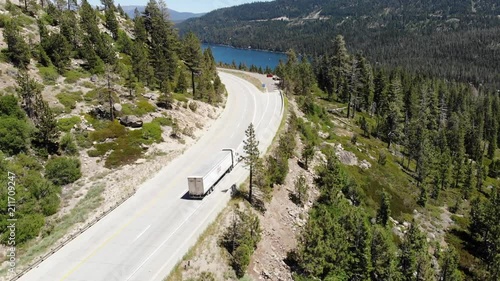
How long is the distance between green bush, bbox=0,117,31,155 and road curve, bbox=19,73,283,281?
40.8 ft

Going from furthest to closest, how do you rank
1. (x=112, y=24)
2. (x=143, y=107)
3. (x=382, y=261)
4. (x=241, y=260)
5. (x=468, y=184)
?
(x=112, y=24) < (x=468, y=184) < (x=143, y=107) < (x=382, y=261) < (x=241, y=260)

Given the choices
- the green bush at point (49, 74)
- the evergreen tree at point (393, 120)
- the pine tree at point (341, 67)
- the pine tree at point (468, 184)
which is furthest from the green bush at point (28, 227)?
the pine tree at point (468, 184)

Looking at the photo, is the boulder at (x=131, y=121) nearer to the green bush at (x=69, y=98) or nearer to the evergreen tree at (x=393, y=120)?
the green bush at (x=69, y=98)

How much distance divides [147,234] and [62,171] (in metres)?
12.3

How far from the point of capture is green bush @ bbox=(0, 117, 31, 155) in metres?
33.8

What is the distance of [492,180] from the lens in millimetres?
94938

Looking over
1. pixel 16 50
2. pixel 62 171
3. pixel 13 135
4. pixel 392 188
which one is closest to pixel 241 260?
pixel 62 171

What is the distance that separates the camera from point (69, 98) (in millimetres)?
45719

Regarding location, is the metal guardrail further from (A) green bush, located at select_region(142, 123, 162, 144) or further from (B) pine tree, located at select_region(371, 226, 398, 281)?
(B) pine tree, located at select_region(371, 226, 398, 281)

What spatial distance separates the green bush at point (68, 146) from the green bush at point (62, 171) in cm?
231

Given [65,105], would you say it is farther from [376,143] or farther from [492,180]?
[492,180]

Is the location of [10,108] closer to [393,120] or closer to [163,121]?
[163,121]

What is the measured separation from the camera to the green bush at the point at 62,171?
33.2 metres

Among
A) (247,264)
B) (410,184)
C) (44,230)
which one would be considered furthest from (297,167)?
(410,184)
